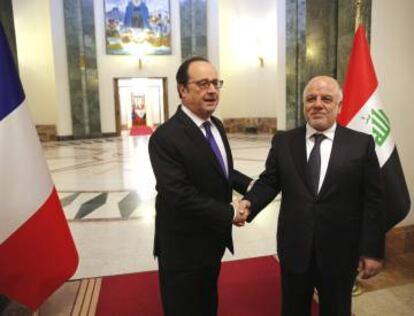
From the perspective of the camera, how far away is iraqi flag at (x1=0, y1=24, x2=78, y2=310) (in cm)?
200

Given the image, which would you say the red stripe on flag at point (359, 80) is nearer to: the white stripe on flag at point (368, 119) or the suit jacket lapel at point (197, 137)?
the white stripe on flag at point (368, 119)

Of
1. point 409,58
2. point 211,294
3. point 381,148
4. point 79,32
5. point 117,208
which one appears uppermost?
point 79,32

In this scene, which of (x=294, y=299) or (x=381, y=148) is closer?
(x=294, y=299)

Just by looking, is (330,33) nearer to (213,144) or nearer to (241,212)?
(213,144)

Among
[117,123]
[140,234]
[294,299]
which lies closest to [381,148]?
[294,299]

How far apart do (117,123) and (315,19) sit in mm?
14009

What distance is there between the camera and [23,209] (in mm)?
2047

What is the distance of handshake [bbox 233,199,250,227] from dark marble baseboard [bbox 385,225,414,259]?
6.77 feet

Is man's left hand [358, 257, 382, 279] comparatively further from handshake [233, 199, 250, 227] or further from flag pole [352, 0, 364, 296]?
flag pole [352, 0, 364, 296]

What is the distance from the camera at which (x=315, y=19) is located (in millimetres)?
3867

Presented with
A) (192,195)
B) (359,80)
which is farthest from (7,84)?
(359,80)

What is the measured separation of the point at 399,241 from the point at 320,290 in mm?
1889

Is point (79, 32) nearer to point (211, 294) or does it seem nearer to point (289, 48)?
point (289, 48)

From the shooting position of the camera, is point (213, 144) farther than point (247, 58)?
No
